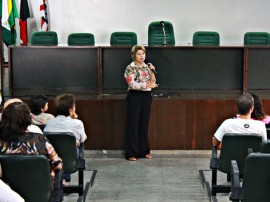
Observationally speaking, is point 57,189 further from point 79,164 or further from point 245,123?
point 245,123

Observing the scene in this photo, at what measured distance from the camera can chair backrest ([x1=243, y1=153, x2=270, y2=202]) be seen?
3.67 m

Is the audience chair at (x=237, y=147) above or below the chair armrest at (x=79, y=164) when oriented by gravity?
above

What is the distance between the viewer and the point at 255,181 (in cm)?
375

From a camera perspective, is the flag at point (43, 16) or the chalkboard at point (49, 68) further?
the flag at point (43, 16)

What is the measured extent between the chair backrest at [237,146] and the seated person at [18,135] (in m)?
1.56

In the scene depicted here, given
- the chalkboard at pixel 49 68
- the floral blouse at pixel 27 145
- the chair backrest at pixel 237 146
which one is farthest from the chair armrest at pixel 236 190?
the chalkboard at pixel 49 68

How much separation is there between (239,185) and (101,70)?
418cm

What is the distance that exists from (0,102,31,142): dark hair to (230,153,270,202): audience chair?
1.54 metres

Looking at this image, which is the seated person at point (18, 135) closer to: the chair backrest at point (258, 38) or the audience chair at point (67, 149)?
the audience chair at point (67, 149)

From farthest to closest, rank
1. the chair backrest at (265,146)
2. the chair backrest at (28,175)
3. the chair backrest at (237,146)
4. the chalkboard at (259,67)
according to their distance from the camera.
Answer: the chalkboard at (259,67) → the chair backrest at (237,146) → the chair backrest at (265,146) → the chair backrest at (28,175)

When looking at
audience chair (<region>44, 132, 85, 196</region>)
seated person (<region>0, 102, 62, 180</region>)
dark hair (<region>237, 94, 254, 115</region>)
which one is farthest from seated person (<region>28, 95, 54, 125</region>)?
dark hair (<region>237, 94, 254, 115</region>)

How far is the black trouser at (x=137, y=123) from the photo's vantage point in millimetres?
6445

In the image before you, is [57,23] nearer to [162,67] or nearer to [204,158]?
[162,67]

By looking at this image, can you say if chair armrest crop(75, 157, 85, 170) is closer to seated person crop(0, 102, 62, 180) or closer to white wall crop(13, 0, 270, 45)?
seated person crop(0, 102, 62, 180)
